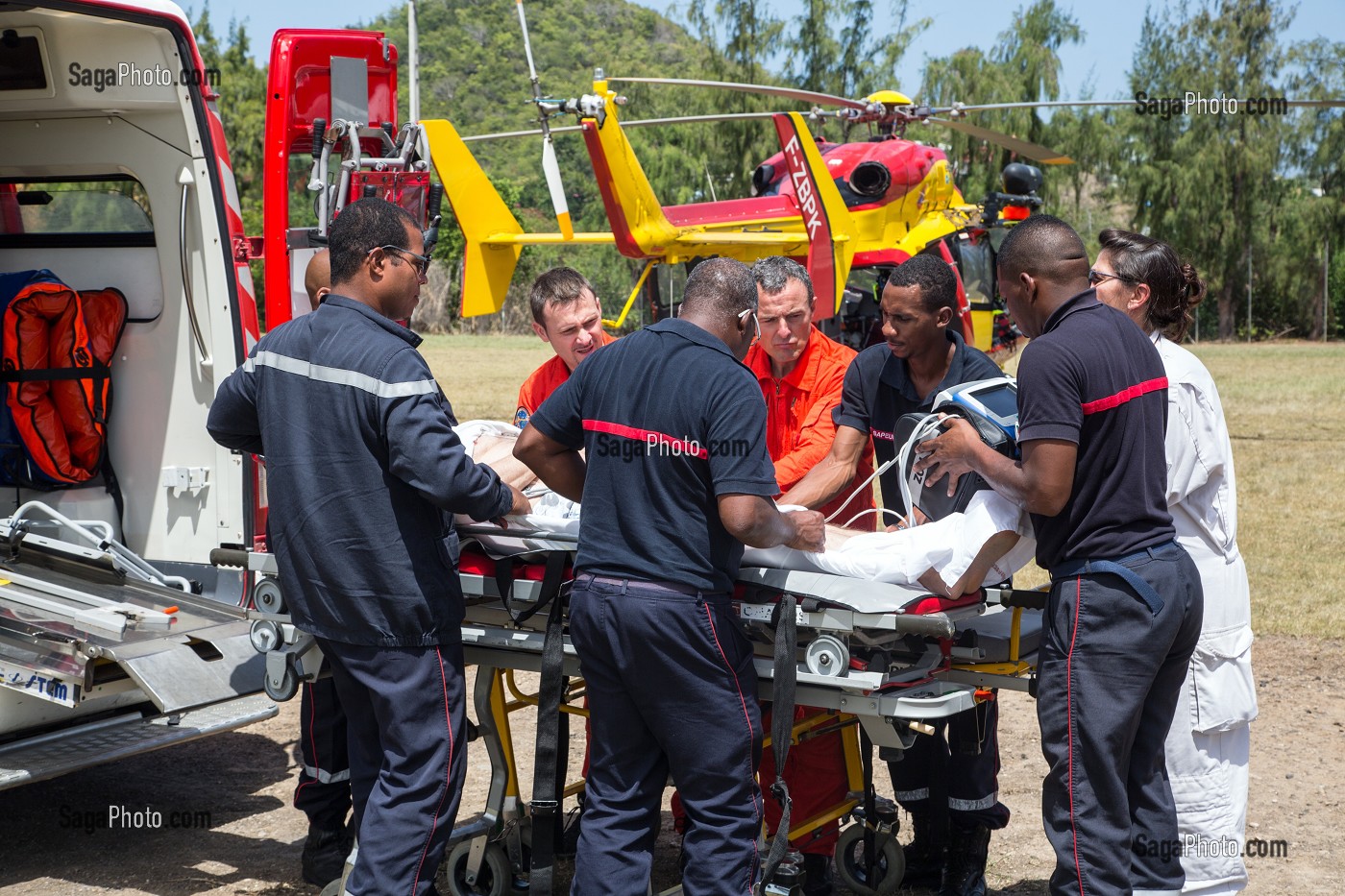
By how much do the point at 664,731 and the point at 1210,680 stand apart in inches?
56.3

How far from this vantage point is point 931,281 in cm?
392

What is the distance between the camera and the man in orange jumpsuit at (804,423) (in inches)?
152

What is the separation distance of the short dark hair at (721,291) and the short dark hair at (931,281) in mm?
813

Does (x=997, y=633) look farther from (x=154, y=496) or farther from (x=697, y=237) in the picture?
(x=697, y=237)

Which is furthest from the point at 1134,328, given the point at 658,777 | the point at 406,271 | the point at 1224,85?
the point at 1224,85

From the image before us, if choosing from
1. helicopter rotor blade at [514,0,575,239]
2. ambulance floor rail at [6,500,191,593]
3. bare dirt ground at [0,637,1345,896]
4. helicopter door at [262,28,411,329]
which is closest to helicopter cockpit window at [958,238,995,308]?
helicopter rotor blade at [514,0,575,239]

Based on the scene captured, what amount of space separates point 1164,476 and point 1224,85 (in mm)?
38636

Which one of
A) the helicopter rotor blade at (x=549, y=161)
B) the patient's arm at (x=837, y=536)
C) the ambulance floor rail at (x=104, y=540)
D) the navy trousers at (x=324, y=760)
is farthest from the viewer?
the helicopter rotor blade at (x=549, y=161)

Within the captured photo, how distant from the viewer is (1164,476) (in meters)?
3.12

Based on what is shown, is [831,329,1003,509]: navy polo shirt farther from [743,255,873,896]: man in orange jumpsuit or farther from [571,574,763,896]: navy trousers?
[571,574,763,896]: navy trousers

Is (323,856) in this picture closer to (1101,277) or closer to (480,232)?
(1101,277)

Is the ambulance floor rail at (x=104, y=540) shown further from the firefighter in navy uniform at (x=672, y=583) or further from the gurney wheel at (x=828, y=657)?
the gurney wheel at (x=828, y=657)

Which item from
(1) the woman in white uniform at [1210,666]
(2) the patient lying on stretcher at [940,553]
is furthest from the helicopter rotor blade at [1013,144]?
(2) the patient lying on stretcher at [940,553]

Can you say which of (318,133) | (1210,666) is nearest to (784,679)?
(1210,666)
